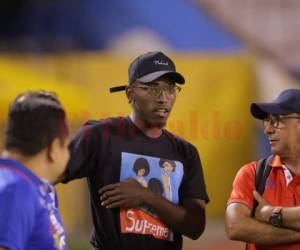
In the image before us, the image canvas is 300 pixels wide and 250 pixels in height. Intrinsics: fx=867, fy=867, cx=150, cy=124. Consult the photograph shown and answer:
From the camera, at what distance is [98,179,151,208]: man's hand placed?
14.2 ft

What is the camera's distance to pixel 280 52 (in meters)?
13.8

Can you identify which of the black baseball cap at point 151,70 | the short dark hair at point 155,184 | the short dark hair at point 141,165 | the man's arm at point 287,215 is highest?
the black baseball cap at point 151,70

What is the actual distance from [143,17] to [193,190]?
9.05 meters

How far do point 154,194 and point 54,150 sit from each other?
1.33m

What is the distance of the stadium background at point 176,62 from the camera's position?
10.9 metres

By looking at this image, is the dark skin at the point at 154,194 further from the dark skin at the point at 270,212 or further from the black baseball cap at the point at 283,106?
the black baseball cap at the point at 283,106

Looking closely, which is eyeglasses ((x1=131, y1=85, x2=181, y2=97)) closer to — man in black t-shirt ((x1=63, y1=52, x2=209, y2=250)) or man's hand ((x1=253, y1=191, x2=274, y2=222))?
man in black t-shirt ((x1=63, y1=52, x2=209, y2=250))

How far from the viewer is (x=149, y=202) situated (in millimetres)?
4363

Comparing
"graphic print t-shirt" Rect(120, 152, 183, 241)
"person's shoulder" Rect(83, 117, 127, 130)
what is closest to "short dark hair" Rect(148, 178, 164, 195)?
"graphic print t-shirt" Rect(120, 152, 183, 241)

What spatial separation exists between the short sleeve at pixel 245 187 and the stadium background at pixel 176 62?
4.70 m

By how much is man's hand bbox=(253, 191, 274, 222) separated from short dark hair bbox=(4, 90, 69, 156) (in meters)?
1.52

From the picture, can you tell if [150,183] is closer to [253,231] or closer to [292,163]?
[253,231]

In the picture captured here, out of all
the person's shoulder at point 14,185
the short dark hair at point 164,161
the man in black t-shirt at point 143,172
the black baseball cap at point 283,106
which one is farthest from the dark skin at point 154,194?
the person's shoulder at point 14,185

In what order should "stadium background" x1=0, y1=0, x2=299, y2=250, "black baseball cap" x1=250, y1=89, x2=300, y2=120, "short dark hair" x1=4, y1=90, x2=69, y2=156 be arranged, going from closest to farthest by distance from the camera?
"short dark hair" x1=4, y1=90, x2=69, y2=156 < "black baseball cap" x1=250, y1=89, x2=300, y2=120 < "stadium background" x1=0, y1=0, x2=299, y2=250
